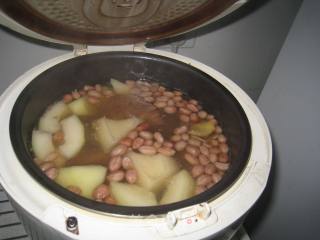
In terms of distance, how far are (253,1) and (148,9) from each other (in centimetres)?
54

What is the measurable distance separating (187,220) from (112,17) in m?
0.55

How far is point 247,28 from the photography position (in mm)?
1273

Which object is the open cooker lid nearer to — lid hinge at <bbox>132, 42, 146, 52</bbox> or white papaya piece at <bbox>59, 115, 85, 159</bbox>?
lid hinge at <bbox>132, 42, 146, 52</bbox>

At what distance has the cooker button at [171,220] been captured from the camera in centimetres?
58

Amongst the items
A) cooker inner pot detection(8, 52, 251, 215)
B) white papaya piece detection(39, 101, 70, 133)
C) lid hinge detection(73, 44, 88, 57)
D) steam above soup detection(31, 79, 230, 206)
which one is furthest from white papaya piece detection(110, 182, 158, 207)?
lid hinge detection(73, 44, 88, 57)

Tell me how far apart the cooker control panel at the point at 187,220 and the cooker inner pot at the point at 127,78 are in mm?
18

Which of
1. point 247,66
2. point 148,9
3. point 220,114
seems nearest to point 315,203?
point 220,114

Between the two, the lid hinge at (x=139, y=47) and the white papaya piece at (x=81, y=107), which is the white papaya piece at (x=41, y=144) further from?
the lid hinge at (x=139, y=47)

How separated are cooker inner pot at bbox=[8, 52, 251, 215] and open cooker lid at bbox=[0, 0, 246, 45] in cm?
6

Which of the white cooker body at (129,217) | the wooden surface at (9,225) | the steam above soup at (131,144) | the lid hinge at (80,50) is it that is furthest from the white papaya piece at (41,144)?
the wooden surface at (9,225)

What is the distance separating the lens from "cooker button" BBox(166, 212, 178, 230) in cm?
58

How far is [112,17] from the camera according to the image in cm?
85

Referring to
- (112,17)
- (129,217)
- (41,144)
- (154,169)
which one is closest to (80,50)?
(112,17)

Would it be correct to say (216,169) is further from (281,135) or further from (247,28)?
(247,28)
